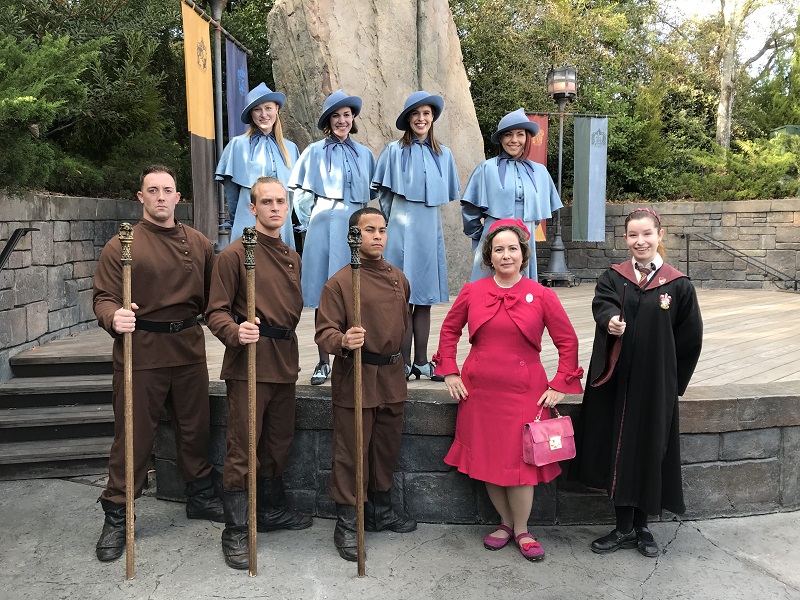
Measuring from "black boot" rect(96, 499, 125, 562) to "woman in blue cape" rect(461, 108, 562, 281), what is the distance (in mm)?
2292

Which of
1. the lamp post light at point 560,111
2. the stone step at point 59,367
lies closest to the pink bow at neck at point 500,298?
the stone step at point 59,367

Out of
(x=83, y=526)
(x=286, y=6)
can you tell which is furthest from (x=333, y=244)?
(x=286, y=6)

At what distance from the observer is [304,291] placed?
4414mm

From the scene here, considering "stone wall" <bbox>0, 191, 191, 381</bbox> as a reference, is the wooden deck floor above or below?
below

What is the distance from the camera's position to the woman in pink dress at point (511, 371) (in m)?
3.43

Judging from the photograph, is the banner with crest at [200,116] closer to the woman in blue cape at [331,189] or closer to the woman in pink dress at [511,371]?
the woman in blue cape at [331,189]

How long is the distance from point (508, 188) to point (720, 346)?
2362 mm

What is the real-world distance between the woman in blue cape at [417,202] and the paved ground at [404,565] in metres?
1.21

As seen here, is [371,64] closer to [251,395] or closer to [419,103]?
[419,103]

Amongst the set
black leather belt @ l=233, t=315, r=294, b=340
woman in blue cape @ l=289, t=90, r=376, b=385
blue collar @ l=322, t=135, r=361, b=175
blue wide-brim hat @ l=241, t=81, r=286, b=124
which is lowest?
black leather belt @ l=233, t=315, r=294, b=340

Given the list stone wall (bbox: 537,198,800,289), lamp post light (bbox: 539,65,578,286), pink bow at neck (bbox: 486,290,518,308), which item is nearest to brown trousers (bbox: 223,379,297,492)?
pink bow at neck (bbox: 486,290,518,308)

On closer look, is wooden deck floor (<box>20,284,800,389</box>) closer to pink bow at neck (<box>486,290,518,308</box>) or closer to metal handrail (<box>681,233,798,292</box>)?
pink bow at neck (<box>486,290,518,308</box>)

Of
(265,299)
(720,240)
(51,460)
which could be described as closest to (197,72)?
(51,460)

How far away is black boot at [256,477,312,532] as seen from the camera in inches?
148
